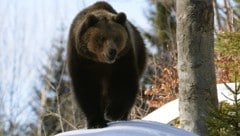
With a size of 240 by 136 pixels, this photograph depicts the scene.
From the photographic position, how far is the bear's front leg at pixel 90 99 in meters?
5.89

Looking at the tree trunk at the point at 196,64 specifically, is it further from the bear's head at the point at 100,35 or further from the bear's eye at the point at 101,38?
the bear's eye at the point at 101,38

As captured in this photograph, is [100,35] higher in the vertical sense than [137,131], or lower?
higher

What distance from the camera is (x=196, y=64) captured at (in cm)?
589

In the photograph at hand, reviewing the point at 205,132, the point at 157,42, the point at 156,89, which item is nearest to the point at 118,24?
the point at 205,132

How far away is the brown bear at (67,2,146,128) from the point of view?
5949mm

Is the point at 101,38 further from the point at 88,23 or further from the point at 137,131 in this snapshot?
the point at 137,131

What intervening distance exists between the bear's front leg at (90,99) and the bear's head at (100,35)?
27cm

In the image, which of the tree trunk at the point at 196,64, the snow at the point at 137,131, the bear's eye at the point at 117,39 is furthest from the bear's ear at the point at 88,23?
the snow at the point at 137,131

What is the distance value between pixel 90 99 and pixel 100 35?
0.62 metres

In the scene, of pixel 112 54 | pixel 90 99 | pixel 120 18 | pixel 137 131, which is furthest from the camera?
pixel 120 18

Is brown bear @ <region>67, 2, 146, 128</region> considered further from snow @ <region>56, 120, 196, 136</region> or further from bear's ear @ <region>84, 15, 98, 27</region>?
snow @ <region>56, 120, 196, 136</region>

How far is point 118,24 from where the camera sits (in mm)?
6070

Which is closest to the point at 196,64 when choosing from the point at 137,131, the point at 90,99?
the point at 90,99

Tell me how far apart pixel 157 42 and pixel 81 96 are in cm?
1895
